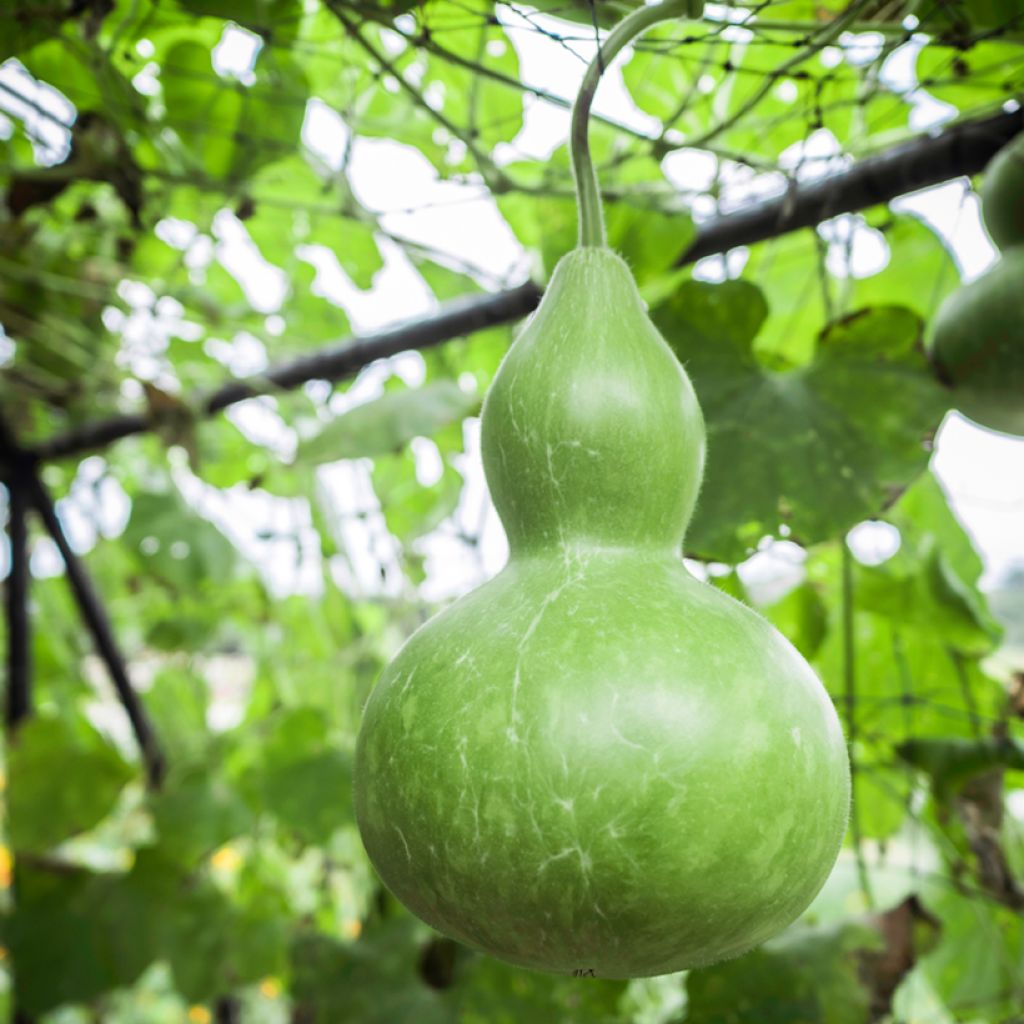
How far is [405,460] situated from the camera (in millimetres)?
1506

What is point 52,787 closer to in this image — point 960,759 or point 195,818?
point 195,818

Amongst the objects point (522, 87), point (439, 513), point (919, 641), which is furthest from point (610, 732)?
point (439, 513)

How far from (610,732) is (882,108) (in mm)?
791

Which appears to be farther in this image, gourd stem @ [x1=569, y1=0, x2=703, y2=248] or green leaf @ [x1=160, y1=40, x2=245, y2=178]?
green leaf @ [x1=160, y1=40, x2=245, y2=178]

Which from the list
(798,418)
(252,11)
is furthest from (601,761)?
(252,11)

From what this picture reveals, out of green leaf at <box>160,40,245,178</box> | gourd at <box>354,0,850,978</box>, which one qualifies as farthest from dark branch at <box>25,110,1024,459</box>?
gourd at <box>354,0,850,978</box>

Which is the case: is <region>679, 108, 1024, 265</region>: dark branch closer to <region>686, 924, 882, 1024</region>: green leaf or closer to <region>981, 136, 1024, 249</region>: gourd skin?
<region>981, 136, 1024, 249</region>: gourd skin

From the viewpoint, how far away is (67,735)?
4.36ft

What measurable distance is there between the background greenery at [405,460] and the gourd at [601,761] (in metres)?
0.20

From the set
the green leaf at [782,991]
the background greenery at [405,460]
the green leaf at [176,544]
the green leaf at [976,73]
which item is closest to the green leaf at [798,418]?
the background greenery at [405,460]

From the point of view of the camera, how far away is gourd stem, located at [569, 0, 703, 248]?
339 millimetres

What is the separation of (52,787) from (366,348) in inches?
30.8

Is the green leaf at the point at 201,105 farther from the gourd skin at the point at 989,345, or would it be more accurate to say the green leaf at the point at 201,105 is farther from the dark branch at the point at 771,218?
the gourd skin at the point at 989,345

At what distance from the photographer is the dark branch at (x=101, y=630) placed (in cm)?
141
